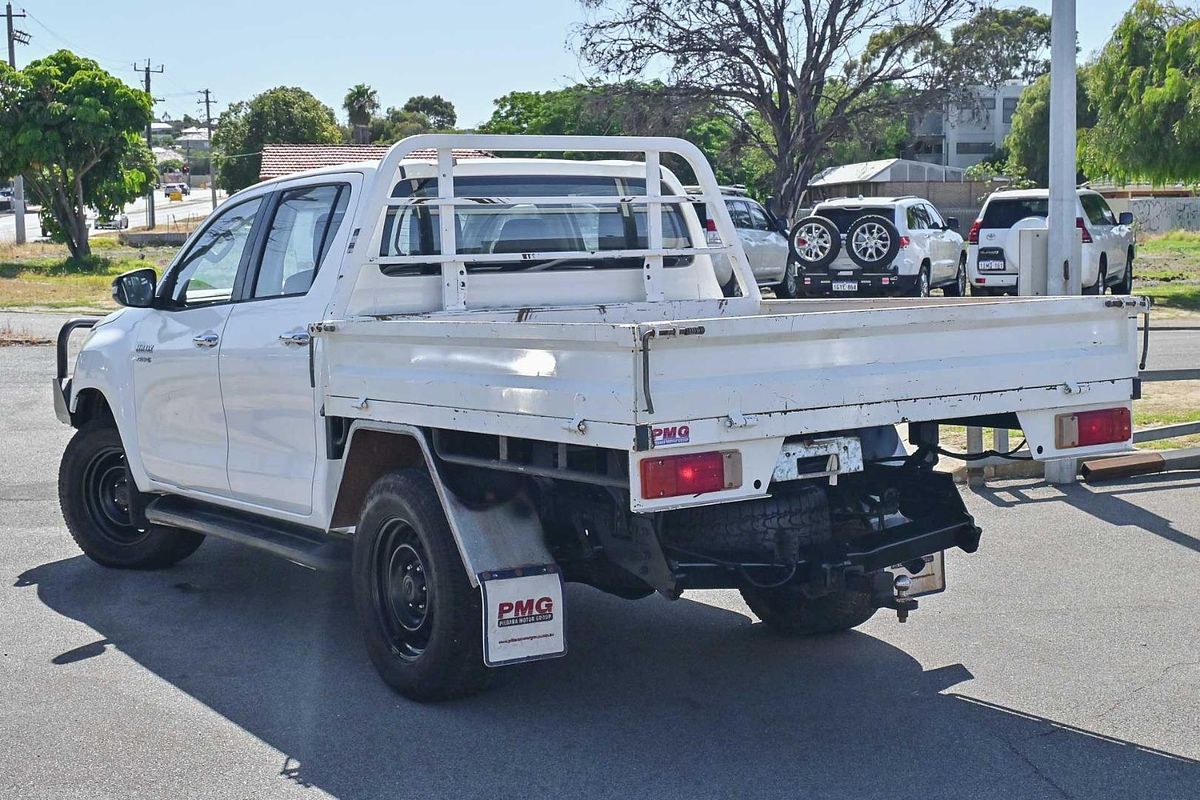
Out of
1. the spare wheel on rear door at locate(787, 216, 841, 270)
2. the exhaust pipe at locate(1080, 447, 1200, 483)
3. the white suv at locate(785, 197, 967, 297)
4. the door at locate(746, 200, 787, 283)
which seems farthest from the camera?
the door at locate(746, 200, 787, 283)

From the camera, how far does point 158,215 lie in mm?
87375

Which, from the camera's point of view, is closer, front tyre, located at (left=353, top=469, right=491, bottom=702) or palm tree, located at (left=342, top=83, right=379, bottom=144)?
front tyre, located at (left=353, top=469, right=491, bottom=702)

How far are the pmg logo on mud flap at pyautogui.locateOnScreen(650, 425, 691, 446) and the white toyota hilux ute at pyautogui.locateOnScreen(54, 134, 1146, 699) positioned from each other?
1 cm

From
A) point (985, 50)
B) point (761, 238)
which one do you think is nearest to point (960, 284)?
point (761, 238)

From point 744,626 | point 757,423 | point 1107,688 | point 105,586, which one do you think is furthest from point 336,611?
point 1107,688

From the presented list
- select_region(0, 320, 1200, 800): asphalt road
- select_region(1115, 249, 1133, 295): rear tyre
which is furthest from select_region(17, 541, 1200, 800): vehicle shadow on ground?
select_region(1115, 249, 1133, 295): rear tyre

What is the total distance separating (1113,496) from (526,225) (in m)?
4.75

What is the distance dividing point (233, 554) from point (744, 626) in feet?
11.0

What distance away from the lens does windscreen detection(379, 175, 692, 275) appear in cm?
659

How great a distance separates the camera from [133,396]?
24.9 feet

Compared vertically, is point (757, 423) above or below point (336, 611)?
above

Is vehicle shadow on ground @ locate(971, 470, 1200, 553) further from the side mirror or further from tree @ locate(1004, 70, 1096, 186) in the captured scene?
tree @ locate(1004, 70, 1096, 186)

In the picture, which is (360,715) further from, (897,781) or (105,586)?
(105,586)

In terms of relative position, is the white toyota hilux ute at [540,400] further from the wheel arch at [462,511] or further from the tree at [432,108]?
the tree at [432,108]
